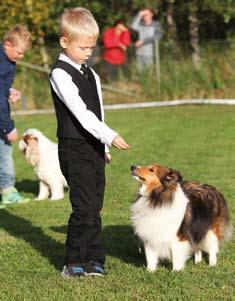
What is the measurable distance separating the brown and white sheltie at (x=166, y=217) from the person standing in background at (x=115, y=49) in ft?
42.9

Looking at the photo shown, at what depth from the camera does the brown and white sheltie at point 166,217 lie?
605cm

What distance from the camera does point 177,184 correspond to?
6.15 metres

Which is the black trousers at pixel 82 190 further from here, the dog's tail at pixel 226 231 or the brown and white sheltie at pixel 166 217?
the dog's tail at pixel 226 231

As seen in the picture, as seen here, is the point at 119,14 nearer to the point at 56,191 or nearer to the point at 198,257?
the point at 56,191

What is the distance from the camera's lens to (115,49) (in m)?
19.2

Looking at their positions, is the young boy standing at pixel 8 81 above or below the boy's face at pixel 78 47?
below

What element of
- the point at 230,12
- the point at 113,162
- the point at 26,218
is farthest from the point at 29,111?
the point at 26,218

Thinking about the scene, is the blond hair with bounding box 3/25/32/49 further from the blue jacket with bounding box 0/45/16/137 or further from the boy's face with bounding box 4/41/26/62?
the blue jacket with bounding box 0/45/16/137

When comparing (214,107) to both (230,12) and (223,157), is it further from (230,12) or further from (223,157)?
(223,157)

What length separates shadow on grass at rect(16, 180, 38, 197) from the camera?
35.9 ft

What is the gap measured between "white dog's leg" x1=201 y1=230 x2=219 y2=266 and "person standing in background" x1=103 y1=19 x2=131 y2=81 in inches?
511

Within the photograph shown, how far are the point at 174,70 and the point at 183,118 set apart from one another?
3.22m

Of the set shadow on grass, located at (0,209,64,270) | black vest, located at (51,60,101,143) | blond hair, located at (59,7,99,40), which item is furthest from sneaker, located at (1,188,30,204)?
blond hair, located at (59,7,99,40)

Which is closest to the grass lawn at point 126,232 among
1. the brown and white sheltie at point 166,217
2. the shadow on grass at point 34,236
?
the shadow on grass at point 34,236
